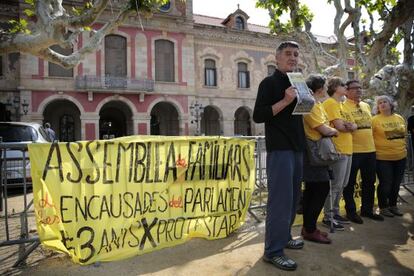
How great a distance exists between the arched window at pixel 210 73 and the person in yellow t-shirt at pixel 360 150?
70.0 ft

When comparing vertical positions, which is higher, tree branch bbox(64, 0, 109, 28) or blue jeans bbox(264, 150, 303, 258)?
tree branch bbox(64, 0, 109, 28)

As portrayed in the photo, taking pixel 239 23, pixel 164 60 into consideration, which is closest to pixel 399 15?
pixel 164 60

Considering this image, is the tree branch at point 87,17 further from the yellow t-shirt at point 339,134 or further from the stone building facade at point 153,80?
the stone building facade at point 153,80

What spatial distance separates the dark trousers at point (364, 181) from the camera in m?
4.66

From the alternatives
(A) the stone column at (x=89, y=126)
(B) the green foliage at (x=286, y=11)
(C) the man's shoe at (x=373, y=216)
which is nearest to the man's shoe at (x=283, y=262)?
(C) the man's shoe at (x=373, y=216)

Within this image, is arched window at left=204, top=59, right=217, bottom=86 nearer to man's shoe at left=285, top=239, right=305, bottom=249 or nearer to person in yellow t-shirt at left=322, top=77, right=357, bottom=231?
person in yellow t-shirt at left=322, top=77, right=357, bottom=231

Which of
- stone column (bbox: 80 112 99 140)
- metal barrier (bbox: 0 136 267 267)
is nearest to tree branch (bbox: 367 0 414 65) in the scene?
metal barrier (bbox: 0 136 267 267)

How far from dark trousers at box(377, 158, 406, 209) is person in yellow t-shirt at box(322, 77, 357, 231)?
3.38ft

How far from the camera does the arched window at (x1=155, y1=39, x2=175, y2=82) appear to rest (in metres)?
23.3

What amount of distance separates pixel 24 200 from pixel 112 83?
1885 cm

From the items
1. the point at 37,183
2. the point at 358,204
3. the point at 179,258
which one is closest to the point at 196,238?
the point at 179,258

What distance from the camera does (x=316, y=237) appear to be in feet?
12.2

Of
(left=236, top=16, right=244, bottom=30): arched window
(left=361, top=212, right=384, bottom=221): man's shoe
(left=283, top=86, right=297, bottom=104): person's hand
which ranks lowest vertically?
(left=361, top=212, right=384, bottom=221): man's shoe

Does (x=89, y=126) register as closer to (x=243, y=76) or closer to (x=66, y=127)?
(x=66, y=127)
